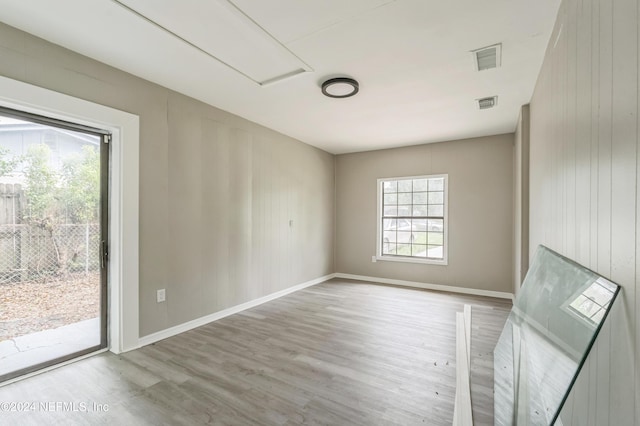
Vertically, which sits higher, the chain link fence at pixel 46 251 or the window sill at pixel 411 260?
the chain link fence at pixel 46 251

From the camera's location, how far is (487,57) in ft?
7.92

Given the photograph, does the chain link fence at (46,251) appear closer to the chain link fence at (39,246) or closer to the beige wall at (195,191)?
the chain link fence at (39,246)

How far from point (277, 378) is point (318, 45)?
2.68 m

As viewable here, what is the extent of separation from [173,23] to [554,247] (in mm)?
3095

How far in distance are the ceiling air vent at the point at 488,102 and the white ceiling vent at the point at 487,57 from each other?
0.81 meters

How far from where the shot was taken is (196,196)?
11.0 feet

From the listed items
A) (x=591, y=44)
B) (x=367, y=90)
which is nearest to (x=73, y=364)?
(x=367, y=90)

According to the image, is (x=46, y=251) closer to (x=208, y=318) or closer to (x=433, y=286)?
(x=208, y=318)

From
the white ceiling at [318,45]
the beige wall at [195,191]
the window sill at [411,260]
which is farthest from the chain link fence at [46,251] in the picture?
the window sill at [411,260]

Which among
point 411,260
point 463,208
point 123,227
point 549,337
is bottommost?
point 411,260

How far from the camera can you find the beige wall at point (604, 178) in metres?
0.83

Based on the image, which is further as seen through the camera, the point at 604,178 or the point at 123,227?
the point at 123,227

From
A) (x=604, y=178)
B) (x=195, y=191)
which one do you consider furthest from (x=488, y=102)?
(x=195, y=191)

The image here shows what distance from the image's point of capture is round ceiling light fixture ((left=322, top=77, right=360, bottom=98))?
2774 mm
